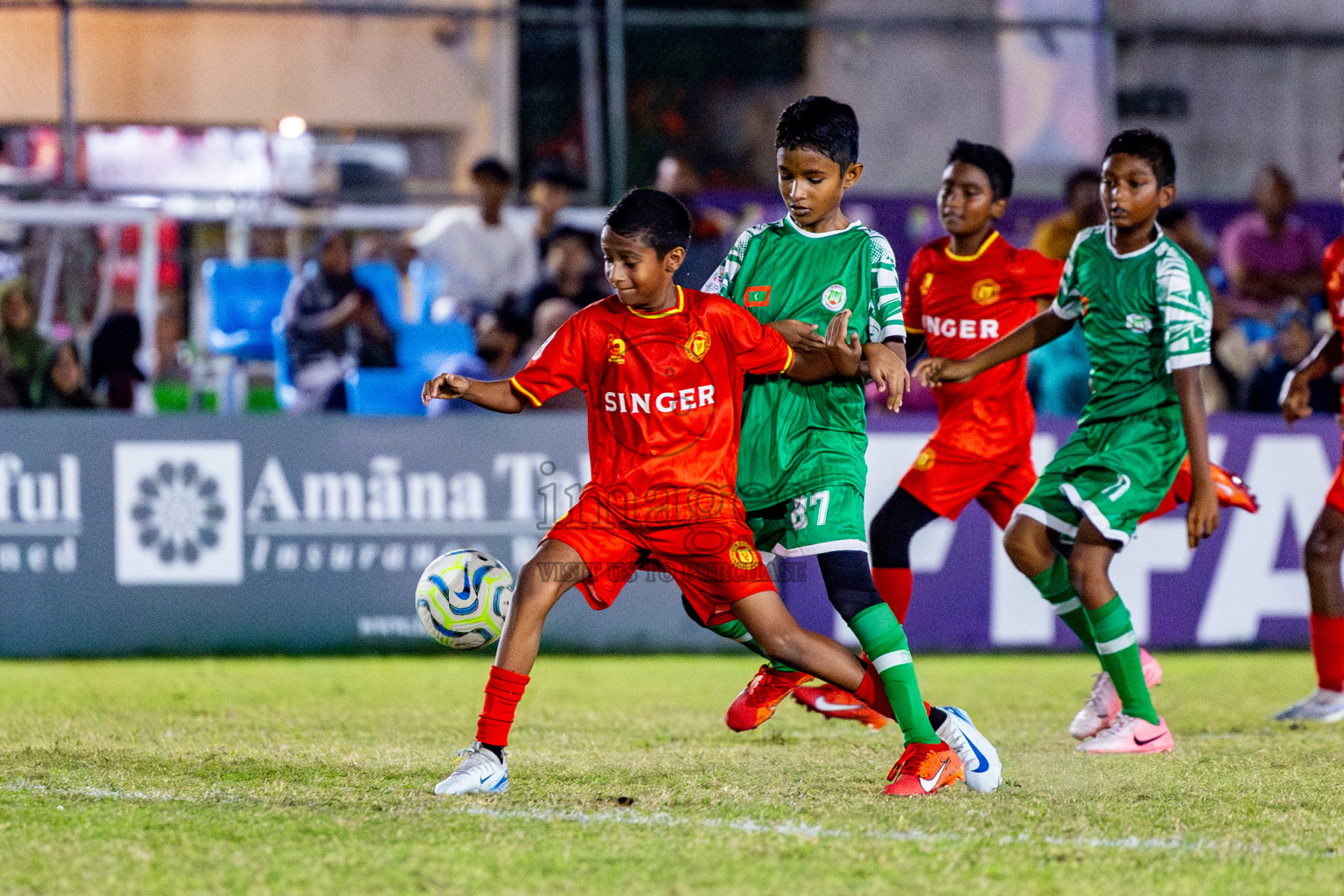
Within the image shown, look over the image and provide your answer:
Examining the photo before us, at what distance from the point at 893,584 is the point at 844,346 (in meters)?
1.57

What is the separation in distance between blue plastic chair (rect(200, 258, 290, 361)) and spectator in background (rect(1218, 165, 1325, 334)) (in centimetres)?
650

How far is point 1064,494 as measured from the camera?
589 cm

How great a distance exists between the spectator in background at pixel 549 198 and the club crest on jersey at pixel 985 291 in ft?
17.2

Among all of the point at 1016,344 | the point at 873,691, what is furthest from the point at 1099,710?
the point at 873,691

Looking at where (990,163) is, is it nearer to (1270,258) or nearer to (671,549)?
(671,549)

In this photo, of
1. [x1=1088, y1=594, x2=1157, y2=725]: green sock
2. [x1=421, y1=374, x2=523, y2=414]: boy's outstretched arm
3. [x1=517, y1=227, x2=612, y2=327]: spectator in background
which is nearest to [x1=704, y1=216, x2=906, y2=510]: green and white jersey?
[x1=421, y1=374, x2=523, y2=414]: boy's outstretched arm

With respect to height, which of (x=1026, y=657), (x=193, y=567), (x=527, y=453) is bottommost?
(x=1026, y=657)

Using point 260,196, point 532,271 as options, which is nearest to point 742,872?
point 532,271

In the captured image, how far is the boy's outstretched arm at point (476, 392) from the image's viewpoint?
4699mm

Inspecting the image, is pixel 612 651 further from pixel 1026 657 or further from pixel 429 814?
pixel 429 814

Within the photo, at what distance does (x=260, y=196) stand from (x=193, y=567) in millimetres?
3464

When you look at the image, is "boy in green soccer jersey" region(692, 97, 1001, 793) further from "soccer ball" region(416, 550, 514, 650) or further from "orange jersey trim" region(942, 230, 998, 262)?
"orange jersey trim" region(942, 230, 998, 262)

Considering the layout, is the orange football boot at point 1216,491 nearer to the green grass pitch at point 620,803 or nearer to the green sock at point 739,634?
the green grass pitch at point 620,803

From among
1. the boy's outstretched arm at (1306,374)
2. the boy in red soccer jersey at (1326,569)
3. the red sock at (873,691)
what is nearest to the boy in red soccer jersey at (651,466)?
the red sock at (873,691)
